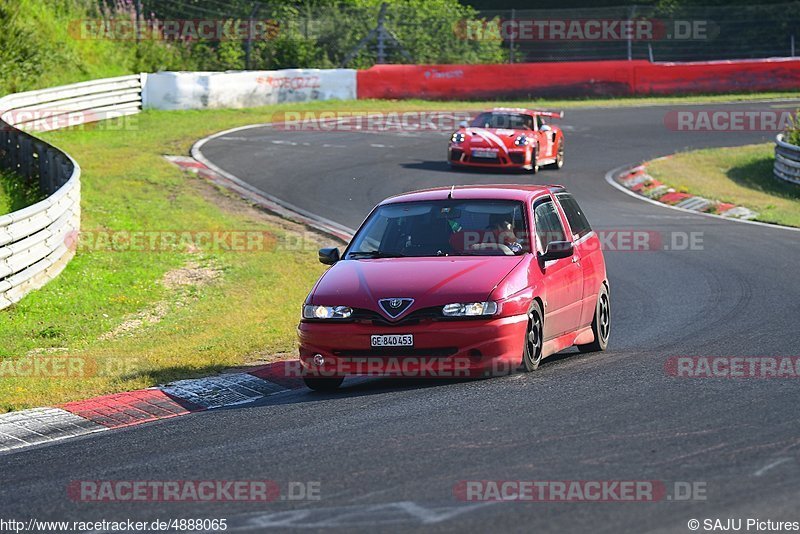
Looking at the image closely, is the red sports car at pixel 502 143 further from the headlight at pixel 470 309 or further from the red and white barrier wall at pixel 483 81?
the headlight at pixel 470 309

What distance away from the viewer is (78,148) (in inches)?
1067

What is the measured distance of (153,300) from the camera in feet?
48.4

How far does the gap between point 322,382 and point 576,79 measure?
3405 centimetres

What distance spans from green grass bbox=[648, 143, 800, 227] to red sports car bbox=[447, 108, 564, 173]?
2739mm

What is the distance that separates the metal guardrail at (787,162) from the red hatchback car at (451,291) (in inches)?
683

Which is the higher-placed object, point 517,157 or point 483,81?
point 483,81

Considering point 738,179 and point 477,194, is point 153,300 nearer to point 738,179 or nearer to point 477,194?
point 477,194

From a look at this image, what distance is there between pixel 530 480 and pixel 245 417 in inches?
113
